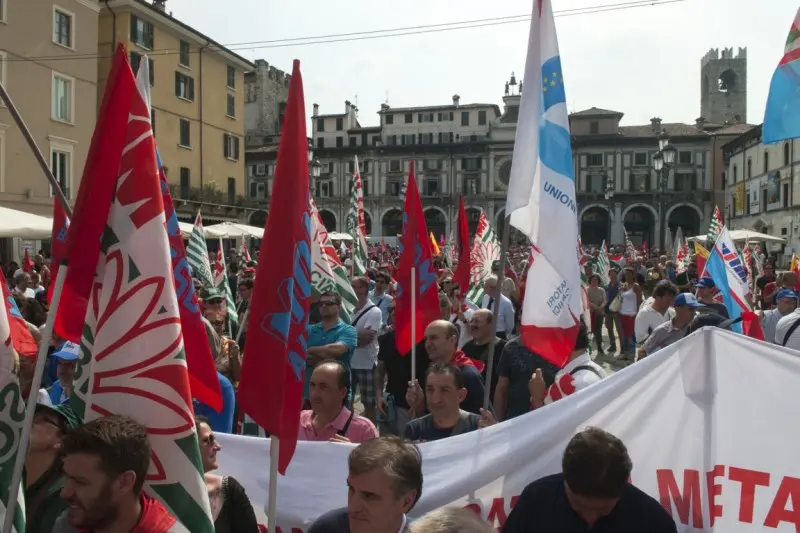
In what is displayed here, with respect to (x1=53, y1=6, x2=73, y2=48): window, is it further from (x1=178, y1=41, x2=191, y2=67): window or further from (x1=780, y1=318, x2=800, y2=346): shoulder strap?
(x1=780, y1=318, x2=800, y2=346): shoulder strap

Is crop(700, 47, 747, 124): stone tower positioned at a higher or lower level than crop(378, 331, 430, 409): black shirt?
higher

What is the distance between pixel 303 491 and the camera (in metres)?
3.63

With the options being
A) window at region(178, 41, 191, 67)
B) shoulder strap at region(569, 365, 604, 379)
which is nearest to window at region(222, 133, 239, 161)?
window at region(178, 41, 191, 67)

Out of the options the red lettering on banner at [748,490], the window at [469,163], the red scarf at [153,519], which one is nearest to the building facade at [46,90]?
the red scarf at [153,519]

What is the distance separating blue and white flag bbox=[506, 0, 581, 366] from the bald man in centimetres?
92

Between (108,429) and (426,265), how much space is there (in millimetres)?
4459

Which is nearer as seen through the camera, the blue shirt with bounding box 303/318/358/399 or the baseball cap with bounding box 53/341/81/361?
the baseball cap with bounding box 53/341/81/361

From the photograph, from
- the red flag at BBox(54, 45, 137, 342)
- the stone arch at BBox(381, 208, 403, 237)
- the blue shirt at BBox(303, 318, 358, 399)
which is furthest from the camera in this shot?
the stone arch at BBox(381, 208, 403, 237)

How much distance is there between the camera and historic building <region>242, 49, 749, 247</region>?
65.6 metres

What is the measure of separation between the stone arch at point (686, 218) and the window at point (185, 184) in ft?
146

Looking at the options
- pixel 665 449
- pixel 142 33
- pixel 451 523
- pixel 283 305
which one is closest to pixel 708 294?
pixel 665 449

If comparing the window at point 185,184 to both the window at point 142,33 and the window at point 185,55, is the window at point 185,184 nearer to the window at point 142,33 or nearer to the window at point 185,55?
the window at point 185,55

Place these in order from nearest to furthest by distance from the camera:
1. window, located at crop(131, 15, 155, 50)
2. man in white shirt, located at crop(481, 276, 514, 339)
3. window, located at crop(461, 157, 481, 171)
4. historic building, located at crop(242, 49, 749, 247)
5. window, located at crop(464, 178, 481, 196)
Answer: man in white shirt, located at crop(481, 276, 514, 339)
window, located at crop(131, 15, 155, 50)
historic building, located at crop(242, 49, 749, 247)
window, located at crop(464, 178, 481, 196)
window, located at crop(461, 157, 481, 171)

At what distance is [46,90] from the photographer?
93.5 ft
